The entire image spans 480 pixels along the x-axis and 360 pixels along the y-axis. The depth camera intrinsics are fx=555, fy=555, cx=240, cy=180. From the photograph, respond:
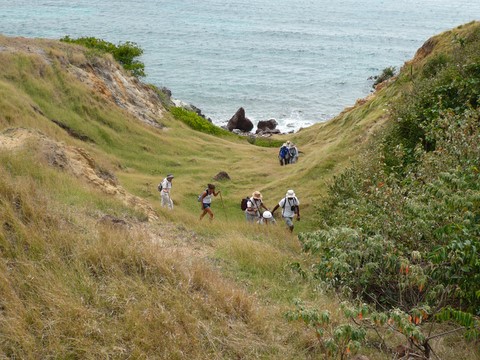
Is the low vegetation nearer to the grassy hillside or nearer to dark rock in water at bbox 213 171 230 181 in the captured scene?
the grassy hillside

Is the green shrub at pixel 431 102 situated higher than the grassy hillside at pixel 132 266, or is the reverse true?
the green shrub at pixel 431 102

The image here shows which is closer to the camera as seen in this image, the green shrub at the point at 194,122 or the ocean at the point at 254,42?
the green shrub at the point at 194,122

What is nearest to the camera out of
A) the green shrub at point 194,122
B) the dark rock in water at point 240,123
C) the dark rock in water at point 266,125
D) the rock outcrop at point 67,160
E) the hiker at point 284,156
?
the rock outcrop at point 67,160

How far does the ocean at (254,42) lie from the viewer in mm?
62250

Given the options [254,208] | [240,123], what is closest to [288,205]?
[254,208]

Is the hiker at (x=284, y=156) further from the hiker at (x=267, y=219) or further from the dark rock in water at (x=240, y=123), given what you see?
the dark rock in water at (x=240, y=123)

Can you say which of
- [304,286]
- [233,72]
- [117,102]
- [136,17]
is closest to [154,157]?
[117,102]

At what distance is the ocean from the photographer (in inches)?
2451

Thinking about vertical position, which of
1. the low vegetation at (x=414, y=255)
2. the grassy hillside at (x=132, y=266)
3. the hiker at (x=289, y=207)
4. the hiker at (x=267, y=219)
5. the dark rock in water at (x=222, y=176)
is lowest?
the dark rock in water at (x=222, y=176)

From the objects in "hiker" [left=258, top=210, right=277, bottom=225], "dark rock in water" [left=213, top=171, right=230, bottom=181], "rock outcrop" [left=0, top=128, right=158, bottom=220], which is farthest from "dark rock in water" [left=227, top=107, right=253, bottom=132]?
"hiker" [left=258, top=210, right=277, bottom=225]

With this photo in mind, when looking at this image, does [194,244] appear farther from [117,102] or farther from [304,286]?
[117,102]

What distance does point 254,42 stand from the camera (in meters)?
93.5

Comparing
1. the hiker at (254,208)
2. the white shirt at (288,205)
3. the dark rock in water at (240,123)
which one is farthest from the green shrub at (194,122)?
the white shirt at (288,205)

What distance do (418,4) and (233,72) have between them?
403ft
